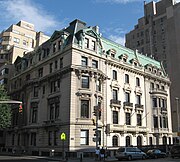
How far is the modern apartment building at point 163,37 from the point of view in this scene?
253 feet

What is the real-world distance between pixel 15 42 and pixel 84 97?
42309mm

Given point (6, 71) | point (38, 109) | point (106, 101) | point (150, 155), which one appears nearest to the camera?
point (150, 155)

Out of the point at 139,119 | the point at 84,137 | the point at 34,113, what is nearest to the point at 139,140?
the point at 139,119

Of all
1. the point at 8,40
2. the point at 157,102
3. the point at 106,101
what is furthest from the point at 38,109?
the point at 8,40

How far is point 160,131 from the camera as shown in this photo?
52.2m

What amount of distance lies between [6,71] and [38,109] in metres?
21.0

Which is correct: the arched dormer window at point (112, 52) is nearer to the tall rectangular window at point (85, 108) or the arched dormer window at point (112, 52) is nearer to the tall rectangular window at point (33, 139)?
the tall rectangular window at point (85, 108)

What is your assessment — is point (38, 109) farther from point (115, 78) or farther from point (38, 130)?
point (115, 78)

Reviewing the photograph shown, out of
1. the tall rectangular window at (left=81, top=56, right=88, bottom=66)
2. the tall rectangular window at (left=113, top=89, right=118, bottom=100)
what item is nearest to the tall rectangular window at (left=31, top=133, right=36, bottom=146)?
A: the tall rectangular window at (left=81, top=56, right=88, bottom=66)

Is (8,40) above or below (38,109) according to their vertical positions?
above

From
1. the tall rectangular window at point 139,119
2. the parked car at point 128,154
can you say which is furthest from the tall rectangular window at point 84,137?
the tall rectangular window at point 139,119

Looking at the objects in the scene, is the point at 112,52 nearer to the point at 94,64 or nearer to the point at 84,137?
the point at 94,64

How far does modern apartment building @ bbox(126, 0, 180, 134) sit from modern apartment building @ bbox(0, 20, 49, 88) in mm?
36307

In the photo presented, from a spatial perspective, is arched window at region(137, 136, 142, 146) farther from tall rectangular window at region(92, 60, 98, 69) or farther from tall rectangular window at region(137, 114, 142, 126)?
tall rectangular window at region(92, 60, 98, 69)
